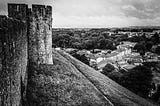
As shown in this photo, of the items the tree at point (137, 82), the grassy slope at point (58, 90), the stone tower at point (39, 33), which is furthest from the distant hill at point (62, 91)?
the tree at point (137, 82)

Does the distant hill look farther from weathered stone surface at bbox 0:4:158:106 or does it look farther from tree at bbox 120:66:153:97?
tree at bbox 120:66:153:97

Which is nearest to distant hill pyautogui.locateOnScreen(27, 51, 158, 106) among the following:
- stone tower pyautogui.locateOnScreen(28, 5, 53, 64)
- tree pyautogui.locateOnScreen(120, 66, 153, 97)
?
stone tower pyautogui.locateOnScreen(28, 5, 53, 64)

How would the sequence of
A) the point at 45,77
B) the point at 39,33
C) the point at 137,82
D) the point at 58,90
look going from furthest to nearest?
the point at 137,82, the point at 39,33, the point at 45,77, the point at 58,90

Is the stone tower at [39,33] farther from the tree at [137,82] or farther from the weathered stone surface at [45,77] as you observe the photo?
the tree at [137,82]

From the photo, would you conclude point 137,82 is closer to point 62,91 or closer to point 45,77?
point 62,91

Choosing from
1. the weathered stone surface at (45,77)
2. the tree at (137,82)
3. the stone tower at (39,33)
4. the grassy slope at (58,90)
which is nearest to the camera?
the grassy slope at (58,90)

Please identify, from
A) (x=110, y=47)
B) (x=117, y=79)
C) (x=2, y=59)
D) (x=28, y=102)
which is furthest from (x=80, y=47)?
(x=2, y=59)

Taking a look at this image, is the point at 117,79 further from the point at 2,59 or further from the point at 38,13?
the point at 2,59

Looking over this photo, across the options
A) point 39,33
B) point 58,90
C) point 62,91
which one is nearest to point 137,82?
point 62,91

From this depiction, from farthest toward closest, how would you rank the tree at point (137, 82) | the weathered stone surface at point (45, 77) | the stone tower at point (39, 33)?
the tree at point (137, 82) < the stone tower at point (39, 33) < the weathered stone surface at point (45, 77)

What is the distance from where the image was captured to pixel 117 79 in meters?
34.6

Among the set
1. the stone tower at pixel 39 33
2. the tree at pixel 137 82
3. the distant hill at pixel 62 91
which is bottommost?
the tree at pixel 137 82

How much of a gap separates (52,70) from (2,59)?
13.0 m

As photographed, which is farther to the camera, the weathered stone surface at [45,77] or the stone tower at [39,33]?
the stone tower at [39,33]
